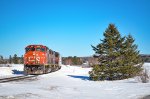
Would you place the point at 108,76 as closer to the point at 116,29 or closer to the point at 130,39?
the point at 116,29

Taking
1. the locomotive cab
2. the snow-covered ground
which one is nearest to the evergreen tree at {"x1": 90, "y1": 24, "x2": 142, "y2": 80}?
the snow-covered ground

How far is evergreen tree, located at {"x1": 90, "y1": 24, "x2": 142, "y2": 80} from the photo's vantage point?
101 feet

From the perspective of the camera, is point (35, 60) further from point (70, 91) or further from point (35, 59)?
point (70, 91)

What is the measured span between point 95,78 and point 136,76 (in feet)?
18.5

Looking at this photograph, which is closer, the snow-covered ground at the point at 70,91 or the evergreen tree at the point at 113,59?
the snow-covered ground at the point at 70,91

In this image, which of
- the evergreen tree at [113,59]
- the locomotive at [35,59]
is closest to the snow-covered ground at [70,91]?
the evergreen tree at [113,59]

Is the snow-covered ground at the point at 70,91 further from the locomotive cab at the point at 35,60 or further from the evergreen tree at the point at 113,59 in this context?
the locomotive cab at the point at 35,60

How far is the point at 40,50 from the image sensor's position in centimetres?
4266

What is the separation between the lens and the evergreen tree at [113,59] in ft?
101

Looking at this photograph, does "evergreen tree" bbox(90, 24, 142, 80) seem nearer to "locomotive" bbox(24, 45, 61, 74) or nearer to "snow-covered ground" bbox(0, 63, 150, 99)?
"snow-covered ground" bbox(0, 63, 150, 99)

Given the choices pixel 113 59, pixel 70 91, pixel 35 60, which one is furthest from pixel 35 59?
pixel 70 91

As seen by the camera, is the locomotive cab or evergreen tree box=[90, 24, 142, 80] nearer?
evergreen tree box=[90, 24, 142, 80]

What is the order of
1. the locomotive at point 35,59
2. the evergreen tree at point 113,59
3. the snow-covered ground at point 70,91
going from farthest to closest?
the locomotive at point 35,59 < the evergreen tree at point 113,59 < the snow-covered ground at point 70,91

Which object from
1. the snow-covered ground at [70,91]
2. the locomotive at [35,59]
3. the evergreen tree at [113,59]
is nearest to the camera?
the snow-covered ground at [70,91]
